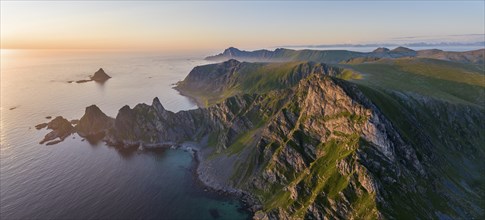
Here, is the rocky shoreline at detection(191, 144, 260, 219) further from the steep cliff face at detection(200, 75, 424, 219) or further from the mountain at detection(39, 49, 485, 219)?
the steep cliff face at detection(200, 75, 424, 219)

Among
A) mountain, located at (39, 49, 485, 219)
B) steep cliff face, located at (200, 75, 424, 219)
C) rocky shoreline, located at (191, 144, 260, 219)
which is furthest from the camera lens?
rocky shoreline, located at (191, 144, 260, 219)

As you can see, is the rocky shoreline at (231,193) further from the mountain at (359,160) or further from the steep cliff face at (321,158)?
the steep cliff face at (321,158)

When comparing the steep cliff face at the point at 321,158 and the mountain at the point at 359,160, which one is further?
the steep cliff face at the point at 321,158

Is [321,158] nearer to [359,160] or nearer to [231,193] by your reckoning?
[359,160]

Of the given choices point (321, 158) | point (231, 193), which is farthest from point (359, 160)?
point (231, 193)

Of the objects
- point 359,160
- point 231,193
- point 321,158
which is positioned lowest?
point 231,193

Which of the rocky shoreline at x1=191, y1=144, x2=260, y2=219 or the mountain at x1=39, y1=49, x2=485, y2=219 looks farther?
the rocky shoreline at x1=191, y1=144, x2=260, y2=219

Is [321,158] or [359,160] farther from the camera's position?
[321,158]

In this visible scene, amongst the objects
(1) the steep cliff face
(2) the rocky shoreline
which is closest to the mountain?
(1) the steep cliff face

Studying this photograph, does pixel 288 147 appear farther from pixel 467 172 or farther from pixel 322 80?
pixel 467 172

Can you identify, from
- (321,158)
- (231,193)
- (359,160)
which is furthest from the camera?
(231,193)

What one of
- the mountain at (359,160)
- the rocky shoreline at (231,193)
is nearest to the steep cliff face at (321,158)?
the mountain at (359,160)
